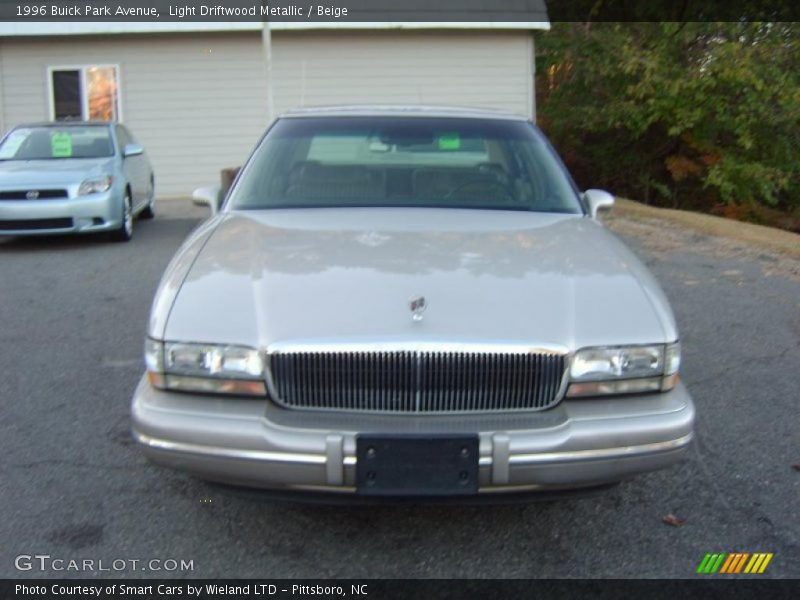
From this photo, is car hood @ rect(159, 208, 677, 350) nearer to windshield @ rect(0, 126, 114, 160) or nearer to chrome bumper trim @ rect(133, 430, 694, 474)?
chrome bumper trim @ rect(133, 430, 694, 474)

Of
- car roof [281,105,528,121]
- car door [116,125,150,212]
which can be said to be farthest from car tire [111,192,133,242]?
car roof [281,105,528,121]

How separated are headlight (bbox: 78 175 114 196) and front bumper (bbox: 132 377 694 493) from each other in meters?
7.47

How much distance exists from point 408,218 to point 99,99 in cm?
1366

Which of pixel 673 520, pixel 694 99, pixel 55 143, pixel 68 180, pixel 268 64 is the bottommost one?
pixel 673 520

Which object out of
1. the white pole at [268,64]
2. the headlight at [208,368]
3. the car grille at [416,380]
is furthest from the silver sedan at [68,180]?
the car grille at [416,380]

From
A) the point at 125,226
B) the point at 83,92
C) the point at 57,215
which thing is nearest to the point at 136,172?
the point at 125,226

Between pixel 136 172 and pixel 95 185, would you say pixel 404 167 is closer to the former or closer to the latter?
pixel 95 185

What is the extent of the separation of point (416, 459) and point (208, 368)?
76 centimetres

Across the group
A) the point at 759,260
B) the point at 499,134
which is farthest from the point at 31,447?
the point at 759,260

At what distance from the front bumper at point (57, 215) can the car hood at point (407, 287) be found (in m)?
6.45

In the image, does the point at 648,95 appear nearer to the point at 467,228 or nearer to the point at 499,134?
the point at 499,134

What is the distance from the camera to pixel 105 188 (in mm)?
10125

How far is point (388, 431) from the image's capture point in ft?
9.65

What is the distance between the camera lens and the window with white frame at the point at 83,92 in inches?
637
